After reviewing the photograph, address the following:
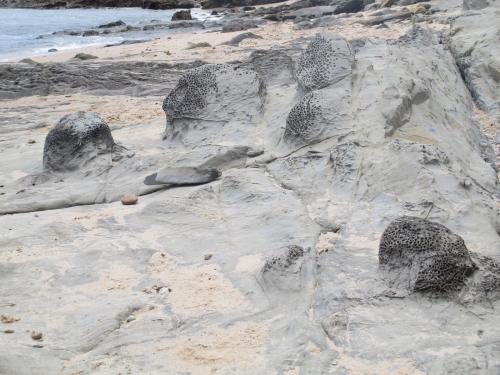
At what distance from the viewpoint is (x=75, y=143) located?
5.45 meters

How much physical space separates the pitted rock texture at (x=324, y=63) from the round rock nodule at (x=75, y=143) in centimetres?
170

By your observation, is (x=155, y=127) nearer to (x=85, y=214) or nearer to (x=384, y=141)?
(x=85, y=214)

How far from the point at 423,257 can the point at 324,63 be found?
2804 mm

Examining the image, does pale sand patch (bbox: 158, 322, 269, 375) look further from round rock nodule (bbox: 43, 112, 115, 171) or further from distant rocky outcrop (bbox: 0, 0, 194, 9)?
distant rocky outcrop (bbox: 0, 0, 194, 9)

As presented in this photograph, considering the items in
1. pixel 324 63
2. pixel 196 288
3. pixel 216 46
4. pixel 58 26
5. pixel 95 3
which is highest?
pixel 324 63

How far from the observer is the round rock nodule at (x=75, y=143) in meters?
5.41

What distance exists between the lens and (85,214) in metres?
4.56

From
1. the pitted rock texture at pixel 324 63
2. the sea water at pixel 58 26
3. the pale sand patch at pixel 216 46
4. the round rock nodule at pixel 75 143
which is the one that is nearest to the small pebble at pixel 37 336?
the round rock nodule at pixel 75 143

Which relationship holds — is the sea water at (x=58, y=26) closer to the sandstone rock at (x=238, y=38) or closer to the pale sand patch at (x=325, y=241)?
the sandstone rock at (x=238, y=38)

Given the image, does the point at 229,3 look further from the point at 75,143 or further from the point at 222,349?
the point at 222,349

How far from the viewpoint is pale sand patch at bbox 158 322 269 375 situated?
2797 mm

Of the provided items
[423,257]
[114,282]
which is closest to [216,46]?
[114,282]

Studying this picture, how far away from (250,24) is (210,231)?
13.7 m

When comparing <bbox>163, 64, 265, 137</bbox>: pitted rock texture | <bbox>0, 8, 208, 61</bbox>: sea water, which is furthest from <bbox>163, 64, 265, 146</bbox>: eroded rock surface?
<bbox>0, 8, 208, 61</bbox>: sea water
